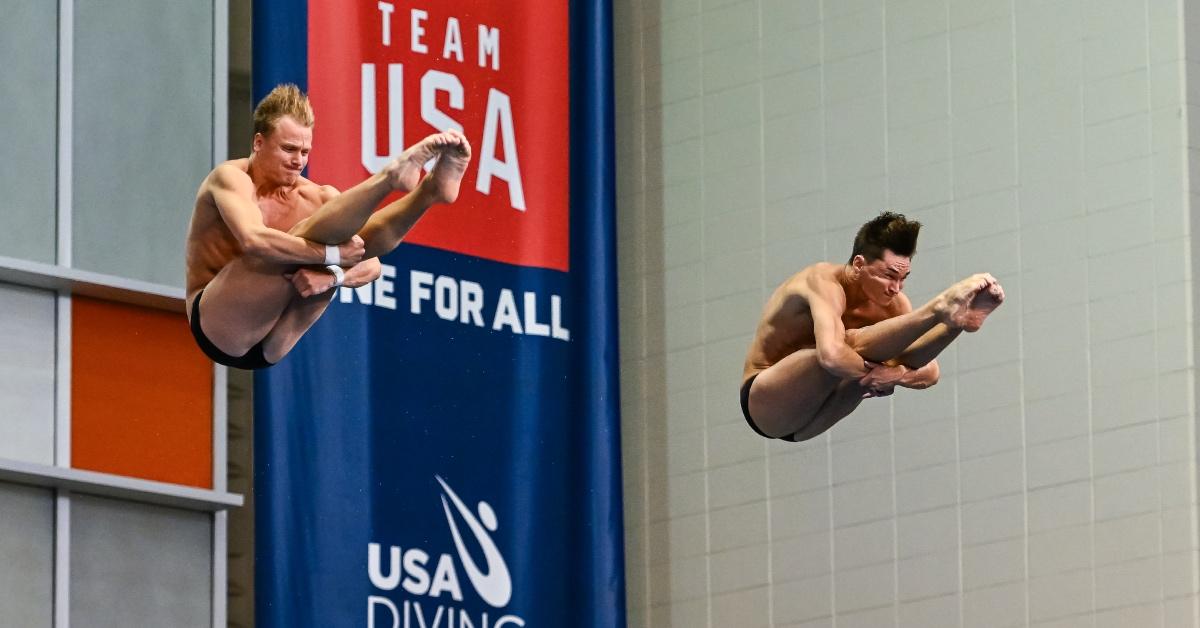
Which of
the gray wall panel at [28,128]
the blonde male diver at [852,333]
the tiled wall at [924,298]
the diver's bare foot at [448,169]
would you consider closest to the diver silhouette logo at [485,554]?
the tiled wall at [924,298]

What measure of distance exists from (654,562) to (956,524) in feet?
7.03

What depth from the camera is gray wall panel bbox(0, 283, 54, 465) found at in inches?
548

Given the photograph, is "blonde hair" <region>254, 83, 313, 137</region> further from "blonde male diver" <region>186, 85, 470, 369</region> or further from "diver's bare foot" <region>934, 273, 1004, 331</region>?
"diver's bare foot" <region>934, 273, 1004, 331</region>

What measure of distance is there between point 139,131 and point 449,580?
3100 mm

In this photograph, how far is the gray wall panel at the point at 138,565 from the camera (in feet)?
45.7

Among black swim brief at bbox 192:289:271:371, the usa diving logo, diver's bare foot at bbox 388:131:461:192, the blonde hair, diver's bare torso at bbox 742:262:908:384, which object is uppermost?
the blonde hair

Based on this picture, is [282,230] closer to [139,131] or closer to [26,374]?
[26,374]

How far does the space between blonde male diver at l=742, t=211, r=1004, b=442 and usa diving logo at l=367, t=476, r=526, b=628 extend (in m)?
2.93

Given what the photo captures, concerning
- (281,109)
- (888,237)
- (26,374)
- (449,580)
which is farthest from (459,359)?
(888,237)

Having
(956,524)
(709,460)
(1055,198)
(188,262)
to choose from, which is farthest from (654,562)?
Result: (188,262)

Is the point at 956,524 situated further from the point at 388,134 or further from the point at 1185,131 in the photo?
the point at 388,134

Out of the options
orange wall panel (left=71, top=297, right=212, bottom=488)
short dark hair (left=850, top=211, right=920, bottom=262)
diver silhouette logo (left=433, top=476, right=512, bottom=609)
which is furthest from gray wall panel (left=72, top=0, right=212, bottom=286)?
short dark hair (left=850, top=211, right=920, bottom=262)

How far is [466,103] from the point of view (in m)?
15.1

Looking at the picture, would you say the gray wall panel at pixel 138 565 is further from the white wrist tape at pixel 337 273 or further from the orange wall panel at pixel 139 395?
the white wrist tape at pixel 337 273
